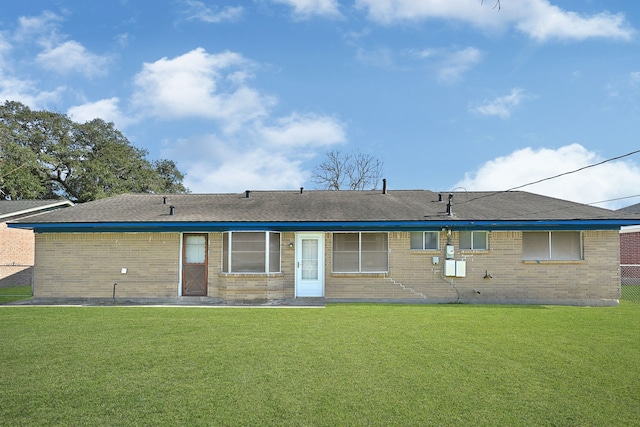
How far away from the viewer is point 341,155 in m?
39.3

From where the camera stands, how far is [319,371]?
6457 millimetres

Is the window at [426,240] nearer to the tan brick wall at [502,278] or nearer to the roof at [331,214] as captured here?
the tan brick wall at [502,278]

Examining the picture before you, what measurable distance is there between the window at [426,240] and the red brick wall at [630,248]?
51.0ft

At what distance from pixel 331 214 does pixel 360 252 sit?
5.18ft

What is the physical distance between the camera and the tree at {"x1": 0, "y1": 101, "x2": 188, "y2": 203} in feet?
107

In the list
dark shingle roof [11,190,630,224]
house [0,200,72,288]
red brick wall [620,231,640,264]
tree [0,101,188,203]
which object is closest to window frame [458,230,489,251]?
dark shingle roof [11,190,630,224]

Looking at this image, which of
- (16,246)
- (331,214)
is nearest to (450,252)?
(331,214)

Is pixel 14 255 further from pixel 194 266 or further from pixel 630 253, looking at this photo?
pixel 630 253

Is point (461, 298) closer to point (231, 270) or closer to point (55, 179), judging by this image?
point (231, 270)

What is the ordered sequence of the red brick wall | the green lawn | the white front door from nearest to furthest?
the green lawn
the white front door
the red brick wall

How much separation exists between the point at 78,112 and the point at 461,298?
36007mm

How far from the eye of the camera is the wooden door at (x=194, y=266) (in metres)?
15.1

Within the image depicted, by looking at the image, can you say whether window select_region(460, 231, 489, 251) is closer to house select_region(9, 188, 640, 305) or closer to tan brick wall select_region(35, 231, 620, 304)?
house select_region(9, 188, 640, 305)

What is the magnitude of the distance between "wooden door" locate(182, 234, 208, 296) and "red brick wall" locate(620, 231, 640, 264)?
21.9 metres
